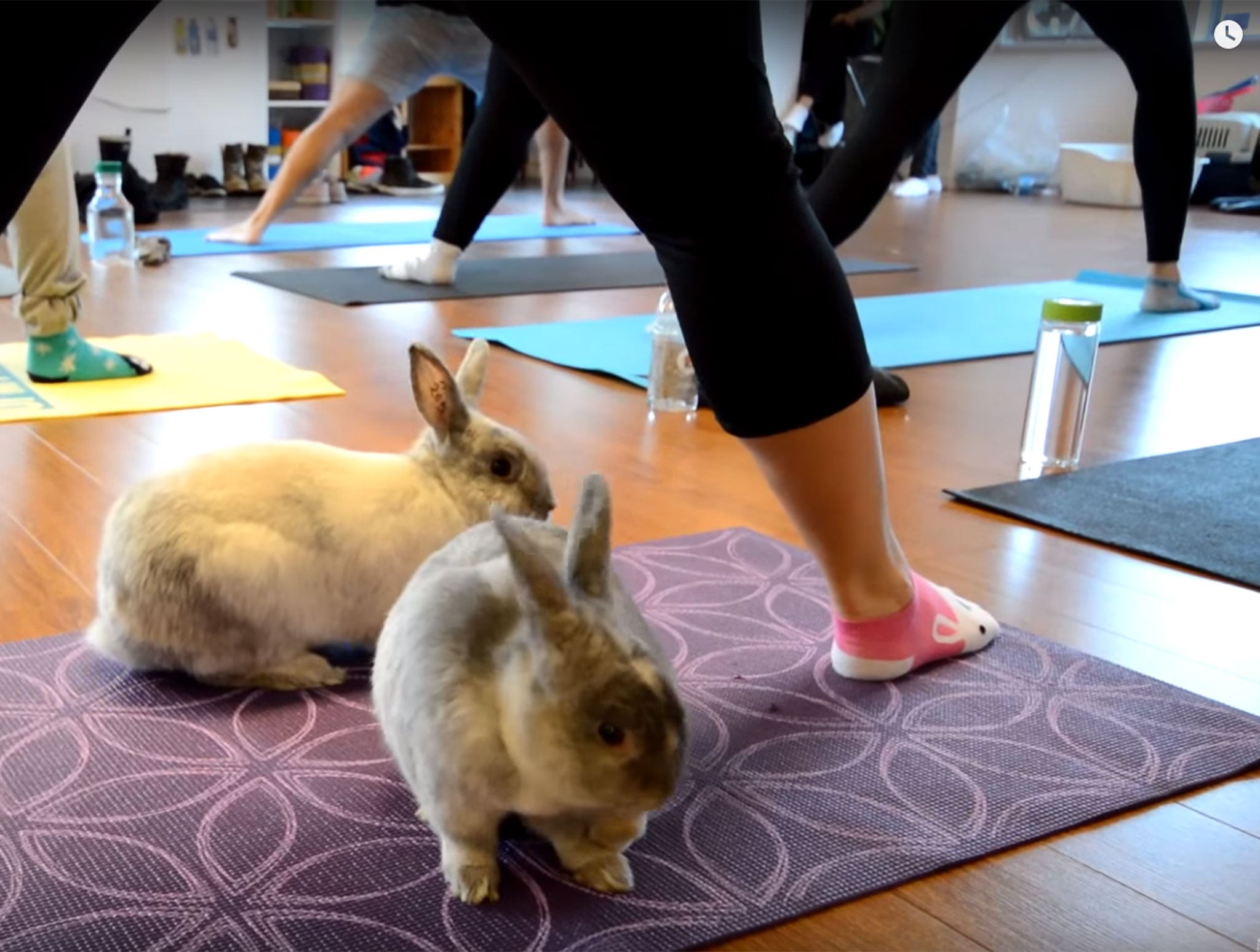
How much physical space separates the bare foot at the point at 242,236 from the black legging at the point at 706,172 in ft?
11.6

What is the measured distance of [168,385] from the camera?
7.87 feet

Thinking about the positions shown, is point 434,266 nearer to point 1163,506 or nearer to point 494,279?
point 494,279

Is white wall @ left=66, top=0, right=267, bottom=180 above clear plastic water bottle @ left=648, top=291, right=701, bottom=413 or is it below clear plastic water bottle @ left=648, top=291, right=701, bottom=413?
above

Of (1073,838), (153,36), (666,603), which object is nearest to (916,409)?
(666,603)

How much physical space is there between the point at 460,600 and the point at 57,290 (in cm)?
165

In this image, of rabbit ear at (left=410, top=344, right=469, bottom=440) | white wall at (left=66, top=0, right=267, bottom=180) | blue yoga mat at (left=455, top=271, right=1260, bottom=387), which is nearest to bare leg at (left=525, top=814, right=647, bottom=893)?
rabbit ear at (left=410, top=344, right=469, bottom=440)

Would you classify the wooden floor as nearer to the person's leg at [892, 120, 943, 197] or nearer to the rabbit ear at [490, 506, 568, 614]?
the rabbit ear at [490, 506, 568, 614]

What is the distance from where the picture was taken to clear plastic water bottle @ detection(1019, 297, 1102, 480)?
83.8 inches

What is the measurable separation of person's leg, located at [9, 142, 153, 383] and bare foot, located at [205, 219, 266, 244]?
1.99 metres

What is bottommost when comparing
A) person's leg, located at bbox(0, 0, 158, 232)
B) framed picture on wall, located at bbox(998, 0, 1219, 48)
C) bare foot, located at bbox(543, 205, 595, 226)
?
bare foot, located at bbox(543, 205, 595, 226)

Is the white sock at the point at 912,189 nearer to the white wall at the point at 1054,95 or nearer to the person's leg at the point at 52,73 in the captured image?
the white wall at the point at 1054,95

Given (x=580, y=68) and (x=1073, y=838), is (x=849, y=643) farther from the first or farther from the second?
(x=580, y=68)

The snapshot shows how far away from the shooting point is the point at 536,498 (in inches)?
53.1

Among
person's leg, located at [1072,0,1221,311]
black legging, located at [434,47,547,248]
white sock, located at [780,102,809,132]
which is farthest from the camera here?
white sock, located at [780,102,809,132]
